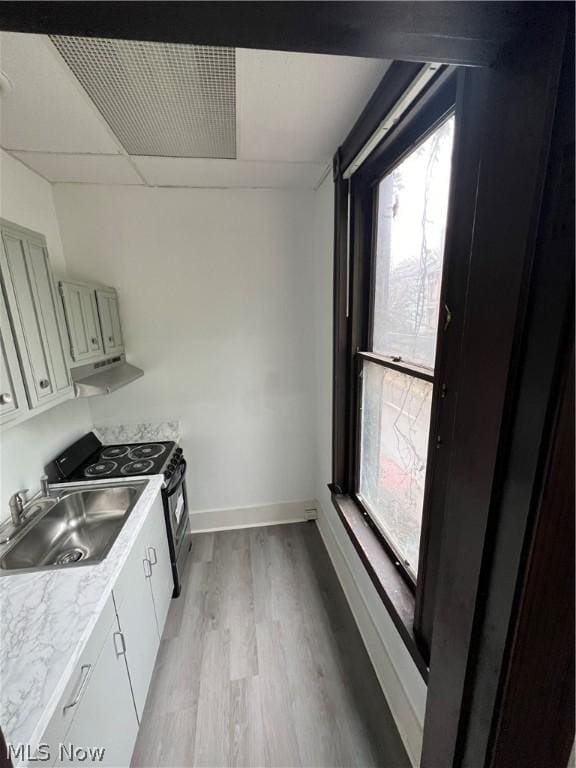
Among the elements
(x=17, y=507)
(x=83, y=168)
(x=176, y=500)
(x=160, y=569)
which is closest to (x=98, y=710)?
(x=160, y=569)

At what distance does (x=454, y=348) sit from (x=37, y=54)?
1.67 m

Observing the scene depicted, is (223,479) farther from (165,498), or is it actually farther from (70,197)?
(70,197)

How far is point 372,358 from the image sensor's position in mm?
1566

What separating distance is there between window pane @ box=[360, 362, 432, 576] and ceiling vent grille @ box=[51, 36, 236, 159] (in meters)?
1.33

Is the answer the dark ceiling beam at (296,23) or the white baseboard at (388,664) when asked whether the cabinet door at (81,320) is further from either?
the white baseboard at (388,664)

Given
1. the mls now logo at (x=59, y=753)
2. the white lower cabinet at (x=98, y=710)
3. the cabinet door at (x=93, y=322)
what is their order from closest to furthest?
the mls now logo at (x=59, y=753) < the white lower cabinet at (x=98, y=710) < the cabinet door at (x=93, y=322)

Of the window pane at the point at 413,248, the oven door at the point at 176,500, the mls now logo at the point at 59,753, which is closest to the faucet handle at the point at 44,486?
the oven door at the point at 176,500

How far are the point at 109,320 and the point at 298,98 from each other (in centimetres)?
164

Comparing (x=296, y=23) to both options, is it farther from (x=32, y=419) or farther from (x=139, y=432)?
(x=139, y=432)

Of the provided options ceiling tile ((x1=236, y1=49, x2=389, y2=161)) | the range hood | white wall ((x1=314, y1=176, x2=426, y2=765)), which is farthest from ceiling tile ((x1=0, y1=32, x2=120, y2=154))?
white wall ((x1=314, y1=176, x2=426, y2=765))

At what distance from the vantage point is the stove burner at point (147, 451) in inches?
84.0

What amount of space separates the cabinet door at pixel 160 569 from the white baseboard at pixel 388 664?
1103mm

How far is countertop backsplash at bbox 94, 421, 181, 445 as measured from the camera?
2.36m

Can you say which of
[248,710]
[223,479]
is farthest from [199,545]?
[248,710]
